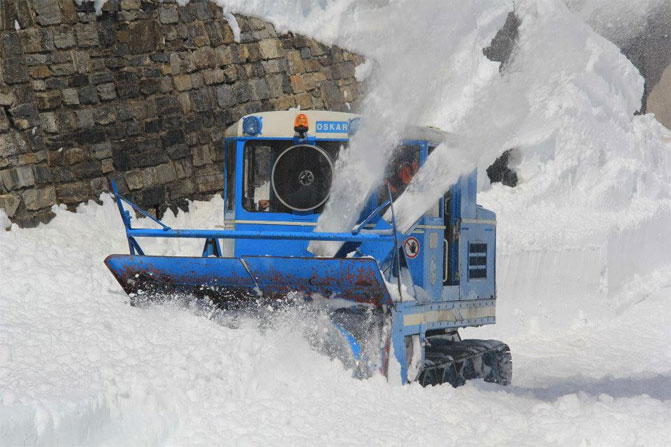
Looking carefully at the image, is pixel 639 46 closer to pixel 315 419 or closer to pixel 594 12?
pixel 594 12

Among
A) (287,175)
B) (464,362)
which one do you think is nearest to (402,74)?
(287,175)

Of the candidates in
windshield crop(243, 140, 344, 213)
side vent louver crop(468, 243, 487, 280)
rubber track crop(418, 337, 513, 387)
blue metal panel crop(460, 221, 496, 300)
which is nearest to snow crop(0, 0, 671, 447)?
rubber track crop(418, 337, 513, 387)

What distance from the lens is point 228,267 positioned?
7941 mm

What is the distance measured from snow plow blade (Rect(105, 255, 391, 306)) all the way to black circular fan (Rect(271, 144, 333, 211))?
38.4 inches

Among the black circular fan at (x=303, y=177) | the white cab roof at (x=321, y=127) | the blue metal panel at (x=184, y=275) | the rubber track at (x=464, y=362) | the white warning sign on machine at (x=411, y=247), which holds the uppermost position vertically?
the white cab roof at (x=321, y=127)

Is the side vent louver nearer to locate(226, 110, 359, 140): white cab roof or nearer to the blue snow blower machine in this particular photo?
the blue snow blower machine

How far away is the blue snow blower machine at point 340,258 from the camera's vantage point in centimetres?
773

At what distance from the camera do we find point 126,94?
14461 millimetres

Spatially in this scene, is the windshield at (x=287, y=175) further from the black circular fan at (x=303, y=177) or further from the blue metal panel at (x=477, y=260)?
the blue metal panel at (x=477, y=260)

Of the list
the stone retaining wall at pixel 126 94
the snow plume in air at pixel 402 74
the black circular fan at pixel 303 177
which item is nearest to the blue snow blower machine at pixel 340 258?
the black circular fan at pixel 303 177

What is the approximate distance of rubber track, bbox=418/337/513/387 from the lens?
8664 mm

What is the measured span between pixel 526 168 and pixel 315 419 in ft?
52.3

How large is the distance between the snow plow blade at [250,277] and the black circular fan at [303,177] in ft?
3.20

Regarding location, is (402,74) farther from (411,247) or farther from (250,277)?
(250,277)
